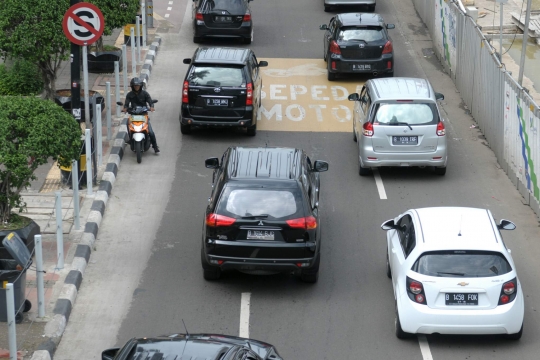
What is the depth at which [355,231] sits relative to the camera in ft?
53.1

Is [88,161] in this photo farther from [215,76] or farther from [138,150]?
[215,76]

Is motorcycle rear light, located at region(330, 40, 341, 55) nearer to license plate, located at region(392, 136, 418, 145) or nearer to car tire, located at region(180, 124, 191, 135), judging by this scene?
car tire, located at region(180, 124, 191, 135)

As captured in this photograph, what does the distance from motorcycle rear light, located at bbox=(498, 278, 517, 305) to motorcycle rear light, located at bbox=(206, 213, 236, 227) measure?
3608 mm

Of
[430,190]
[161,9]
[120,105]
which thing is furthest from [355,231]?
[161,9]

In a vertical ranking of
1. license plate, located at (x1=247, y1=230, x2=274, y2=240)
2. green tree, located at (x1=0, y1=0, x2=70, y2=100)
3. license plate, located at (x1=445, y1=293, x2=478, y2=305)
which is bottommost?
license plate, located at (x1=445, y1=293, x2=478, y2=305)

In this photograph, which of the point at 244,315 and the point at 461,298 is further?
the point at 244,315

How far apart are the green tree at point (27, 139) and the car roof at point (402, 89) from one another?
6.61 meters

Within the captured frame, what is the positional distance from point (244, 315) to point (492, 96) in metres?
9.50

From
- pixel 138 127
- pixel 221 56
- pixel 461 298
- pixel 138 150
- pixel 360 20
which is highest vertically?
pixel 360 20

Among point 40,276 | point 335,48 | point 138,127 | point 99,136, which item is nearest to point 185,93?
point 138,127

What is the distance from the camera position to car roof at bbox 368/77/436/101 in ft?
60.1

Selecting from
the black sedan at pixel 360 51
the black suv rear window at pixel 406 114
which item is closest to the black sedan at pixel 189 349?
the black suv rear window at pixel 406 114

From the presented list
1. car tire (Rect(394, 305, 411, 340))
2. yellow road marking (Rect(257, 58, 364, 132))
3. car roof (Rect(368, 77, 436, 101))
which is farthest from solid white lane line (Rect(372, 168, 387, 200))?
car tire (Rect(394, 305, 411, 340))

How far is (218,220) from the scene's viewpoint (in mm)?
13234
